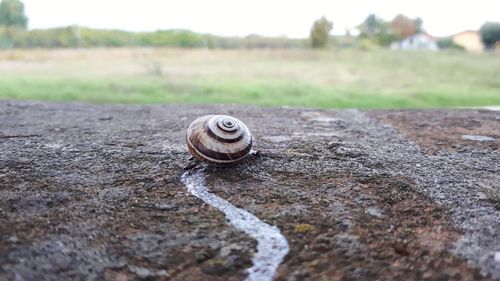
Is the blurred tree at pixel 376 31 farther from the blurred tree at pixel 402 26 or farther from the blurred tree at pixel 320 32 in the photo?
the blurred tree at pixel 320 32

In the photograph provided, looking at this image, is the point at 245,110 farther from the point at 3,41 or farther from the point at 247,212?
the point at 3,41

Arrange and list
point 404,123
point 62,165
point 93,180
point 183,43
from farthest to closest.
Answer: point 183,43 < point 404,123 < point 62,165 < point 93,180

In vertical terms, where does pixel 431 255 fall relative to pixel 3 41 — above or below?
below

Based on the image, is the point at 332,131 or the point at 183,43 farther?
the point at 183,43

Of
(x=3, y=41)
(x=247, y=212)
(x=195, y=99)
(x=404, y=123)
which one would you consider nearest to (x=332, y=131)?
(x=404, y=123)

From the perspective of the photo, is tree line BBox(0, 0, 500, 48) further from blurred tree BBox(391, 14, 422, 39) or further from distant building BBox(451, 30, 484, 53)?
distant building BBox(451, 30, 484, 53)

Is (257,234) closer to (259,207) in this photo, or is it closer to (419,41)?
(259,207)

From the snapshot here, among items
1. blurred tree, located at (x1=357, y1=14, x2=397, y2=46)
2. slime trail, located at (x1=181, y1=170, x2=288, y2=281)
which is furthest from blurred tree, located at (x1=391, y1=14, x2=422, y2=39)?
slime trail, located at (x1=181, y1=170, x2=288, y2=281)
